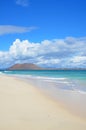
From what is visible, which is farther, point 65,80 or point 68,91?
point 65,80

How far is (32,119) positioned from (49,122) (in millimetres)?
470

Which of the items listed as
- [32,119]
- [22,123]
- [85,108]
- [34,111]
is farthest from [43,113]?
[85,108]

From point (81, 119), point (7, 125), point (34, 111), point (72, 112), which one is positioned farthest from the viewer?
point (72, 112)

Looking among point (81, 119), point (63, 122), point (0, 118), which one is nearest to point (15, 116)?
point (0, 118)

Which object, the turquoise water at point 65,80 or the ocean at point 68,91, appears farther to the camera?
the turquoise water at point 65,80

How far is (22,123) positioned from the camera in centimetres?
576

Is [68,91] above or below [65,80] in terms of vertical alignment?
below

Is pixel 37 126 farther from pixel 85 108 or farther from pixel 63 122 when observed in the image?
pixel 85 108

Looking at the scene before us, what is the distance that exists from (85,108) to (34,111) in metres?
2.20

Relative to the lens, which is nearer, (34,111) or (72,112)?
(34,111)

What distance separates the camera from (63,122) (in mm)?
6145

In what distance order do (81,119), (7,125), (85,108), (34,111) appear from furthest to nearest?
(85,108) → (34,111) → (81,119) → (7,125)

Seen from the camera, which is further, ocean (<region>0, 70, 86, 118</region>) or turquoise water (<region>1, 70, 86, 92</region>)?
turquoise water (<region>1, 70, 86, 92</region>)

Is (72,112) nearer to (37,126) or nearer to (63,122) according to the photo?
(63,122)
